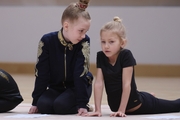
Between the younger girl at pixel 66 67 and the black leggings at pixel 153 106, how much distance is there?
0.30m

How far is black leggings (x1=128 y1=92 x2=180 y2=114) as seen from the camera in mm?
2037

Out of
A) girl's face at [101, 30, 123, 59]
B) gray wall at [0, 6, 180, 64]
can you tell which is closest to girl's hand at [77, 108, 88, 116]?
girl's face at [101, 30, 123, 59]

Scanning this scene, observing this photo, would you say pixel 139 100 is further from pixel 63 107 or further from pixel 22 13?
pixel 22 13

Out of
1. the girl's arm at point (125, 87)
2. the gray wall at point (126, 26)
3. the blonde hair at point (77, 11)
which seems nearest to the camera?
the girl's arm at point (125, 87)

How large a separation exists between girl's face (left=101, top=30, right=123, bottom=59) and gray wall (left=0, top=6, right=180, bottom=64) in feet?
9.85

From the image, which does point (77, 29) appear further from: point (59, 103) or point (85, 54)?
point (59, 103)

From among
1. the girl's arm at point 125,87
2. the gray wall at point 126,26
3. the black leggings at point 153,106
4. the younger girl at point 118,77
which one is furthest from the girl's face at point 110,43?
the gray wall at point 126,26

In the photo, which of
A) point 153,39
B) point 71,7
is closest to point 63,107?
point 71,7

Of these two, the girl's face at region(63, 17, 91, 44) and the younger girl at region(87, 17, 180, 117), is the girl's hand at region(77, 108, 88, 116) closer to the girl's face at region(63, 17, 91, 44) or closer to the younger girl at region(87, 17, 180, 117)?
the younger girl at region(87, 17, 180, 117)

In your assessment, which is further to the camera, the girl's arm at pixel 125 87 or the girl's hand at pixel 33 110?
the girl's hand at pixel 33 110

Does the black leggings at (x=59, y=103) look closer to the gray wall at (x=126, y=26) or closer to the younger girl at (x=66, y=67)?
the younger girl at (x=66, y=67)

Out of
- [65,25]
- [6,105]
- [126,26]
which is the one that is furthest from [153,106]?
[126,26]

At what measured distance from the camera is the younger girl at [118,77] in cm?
195

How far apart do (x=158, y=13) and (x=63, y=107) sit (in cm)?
320
